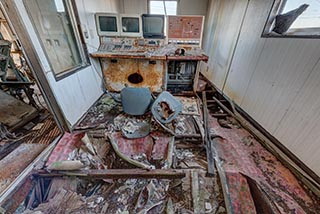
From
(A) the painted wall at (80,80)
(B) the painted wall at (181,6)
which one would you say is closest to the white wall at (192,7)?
(B) the painted wall at (181,6)

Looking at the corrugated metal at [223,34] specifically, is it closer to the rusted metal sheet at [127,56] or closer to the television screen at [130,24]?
the rusted metal sheet at [127,56]

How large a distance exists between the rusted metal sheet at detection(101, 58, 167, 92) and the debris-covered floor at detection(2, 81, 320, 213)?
95cm

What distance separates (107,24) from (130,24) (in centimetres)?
47

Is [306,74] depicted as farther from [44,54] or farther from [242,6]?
[44,54]

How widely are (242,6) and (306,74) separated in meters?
1.95

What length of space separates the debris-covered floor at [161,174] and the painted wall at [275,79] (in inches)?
14.5

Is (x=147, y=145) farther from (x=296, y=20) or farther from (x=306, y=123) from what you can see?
(x=296, y=20)

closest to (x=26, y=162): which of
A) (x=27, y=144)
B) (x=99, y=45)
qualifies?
(x=27, y=144)

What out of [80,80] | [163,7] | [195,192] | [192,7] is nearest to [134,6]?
[163,7]

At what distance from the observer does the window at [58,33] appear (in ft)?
5.58

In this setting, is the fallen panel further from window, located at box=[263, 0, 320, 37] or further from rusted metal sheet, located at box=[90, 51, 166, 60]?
window, located at box=[263, 0, 320, 37]

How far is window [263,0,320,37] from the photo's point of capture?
1585 mm

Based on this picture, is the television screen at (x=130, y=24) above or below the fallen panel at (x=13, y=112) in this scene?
above

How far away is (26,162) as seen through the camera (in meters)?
1.58
